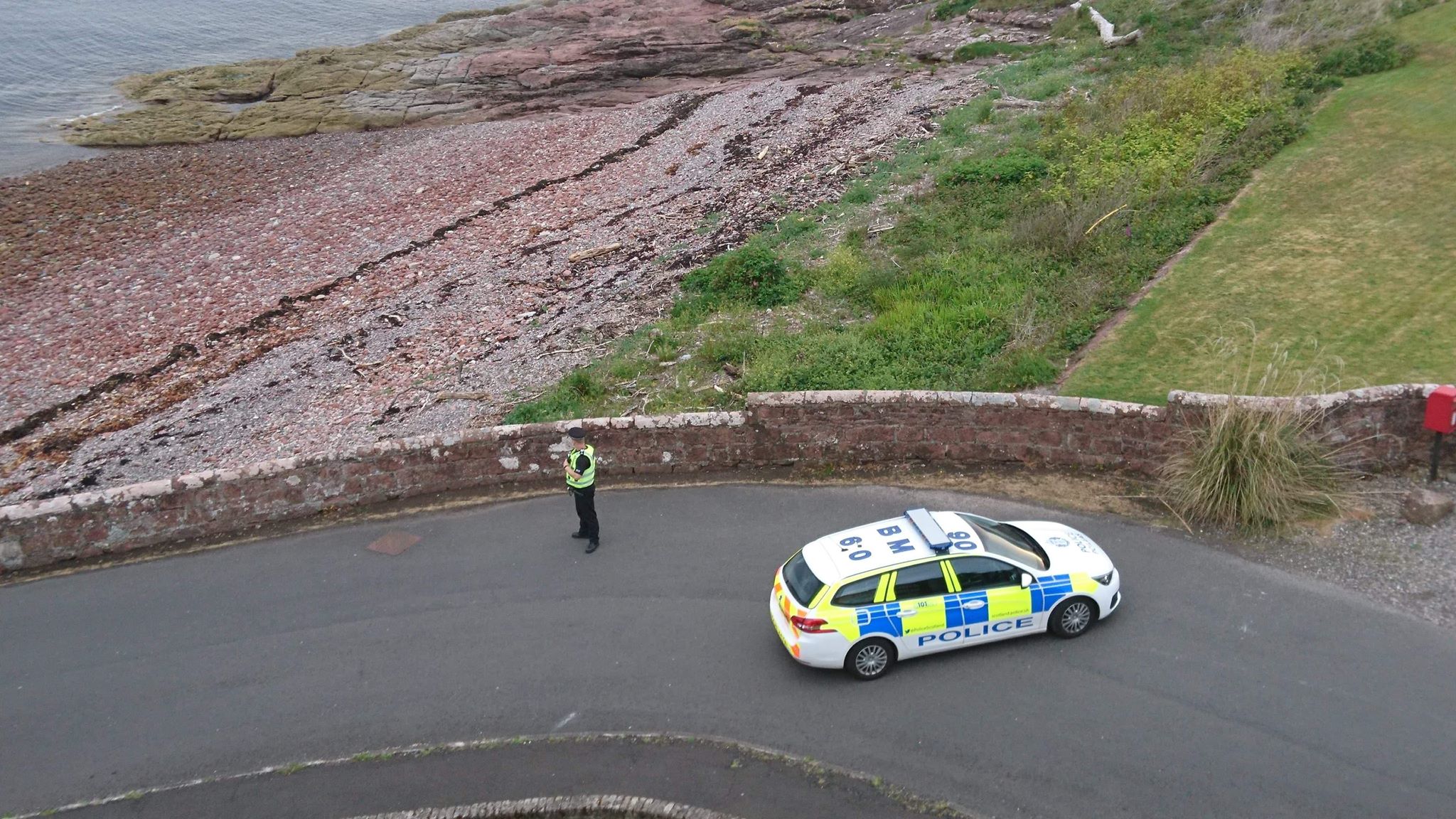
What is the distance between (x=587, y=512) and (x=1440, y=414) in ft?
32.8

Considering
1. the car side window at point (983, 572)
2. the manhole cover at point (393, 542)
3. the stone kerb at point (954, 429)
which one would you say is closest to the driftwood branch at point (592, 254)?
the stone kerb at point (954, 429)

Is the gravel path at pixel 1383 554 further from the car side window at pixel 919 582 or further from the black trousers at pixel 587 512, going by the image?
the black trousers at pixel 587 512

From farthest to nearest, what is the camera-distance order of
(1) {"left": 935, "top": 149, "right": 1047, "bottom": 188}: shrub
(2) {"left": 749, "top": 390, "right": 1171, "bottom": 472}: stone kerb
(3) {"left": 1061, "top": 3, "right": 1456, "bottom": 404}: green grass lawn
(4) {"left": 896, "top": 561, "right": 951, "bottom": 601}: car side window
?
1. (1) {"left": 935, "top": 149, "right": 1047, "bottom": 188}: shrub
2. (3) {"left": 1061, "top": 3, "right": 1456, "bottom": 404}: green grass lawn
3. (2) {"left": 749, "top": 390, "right": 1171, "bottom": 472}: stone kerb
4. (4) {"left": 896, "top": 561, "right": 951, "bottom": 601}: car side window

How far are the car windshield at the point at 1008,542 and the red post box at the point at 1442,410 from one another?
17.2 ft

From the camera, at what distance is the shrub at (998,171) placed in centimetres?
2259

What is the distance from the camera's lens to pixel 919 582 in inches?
389

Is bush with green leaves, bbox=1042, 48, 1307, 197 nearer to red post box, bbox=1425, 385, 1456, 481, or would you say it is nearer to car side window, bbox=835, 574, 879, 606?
red post box, bbox=1425, 385, 1456, 481

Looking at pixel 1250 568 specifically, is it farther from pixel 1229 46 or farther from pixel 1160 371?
pixel 1229 46

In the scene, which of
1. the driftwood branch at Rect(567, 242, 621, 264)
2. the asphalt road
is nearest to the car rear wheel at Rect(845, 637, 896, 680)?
the asphalt road

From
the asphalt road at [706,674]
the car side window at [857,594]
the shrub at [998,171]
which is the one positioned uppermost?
the shrub at [998,171]

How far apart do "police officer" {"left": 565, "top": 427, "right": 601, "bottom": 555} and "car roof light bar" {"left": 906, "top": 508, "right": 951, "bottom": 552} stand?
383 cm

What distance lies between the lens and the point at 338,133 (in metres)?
38.8

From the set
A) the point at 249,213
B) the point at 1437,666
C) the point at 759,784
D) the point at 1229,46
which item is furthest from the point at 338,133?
the point at 1437,666

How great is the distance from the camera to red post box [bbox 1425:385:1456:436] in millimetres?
11594
